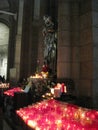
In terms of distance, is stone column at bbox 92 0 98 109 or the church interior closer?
the church interior

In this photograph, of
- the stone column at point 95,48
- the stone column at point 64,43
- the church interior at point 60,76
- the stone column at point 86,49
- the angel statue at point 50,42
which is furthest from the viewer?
the angel statue at point 50,42

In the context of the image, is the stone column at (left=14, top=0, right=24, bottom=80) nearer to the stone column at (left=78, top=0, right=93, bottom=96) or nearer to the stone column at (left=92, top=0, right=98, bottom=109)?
the stone column at (left=78, top=0, right=93, bottom=96)

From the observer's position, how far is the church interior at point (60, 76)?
3615mm

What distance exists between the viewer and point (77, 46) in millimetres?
8656

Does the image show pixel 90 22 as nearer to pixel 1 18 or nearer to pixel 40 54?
pixel 40 54

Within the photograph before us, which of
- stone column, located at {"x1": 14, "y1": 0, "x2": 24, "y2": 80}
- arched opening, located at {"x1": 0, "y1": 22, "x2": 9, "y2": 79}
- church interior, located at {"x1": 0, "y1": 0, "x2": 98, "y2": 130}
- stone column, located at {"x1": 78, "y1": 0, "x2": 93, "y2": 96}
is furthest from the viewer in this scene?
arched opening, located at {"x1": 0, "y1": 22, "x2": 9, "y2": 79}

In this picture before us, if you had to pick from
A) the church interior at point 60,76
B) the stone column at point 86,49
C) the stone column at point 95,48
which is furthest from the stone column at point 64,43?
the stone column at point 95,48

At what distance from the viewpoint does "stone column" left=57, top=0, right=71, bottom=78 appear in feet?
28.8

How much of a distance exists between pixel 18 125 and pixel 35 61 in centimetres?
919

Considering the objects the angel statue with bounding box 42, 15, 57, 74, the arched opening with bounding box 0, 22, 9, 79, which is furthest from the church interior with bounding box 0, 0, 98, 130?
the arched opening with bounding box 0, 22, 9, 79

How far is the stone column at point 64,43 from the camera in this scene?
8.78 m

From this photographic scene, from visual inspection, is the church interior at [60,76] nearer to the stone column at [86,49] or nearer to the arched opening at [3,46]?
the stone column at [86,49]

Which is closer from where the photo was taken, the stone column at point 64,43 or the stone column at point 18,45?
the stone column at point 64,43

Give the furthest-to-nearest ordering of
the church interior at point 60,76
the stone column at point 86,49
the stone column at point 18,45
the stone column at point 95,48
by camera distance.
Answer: the stone column at point 18,45 → the stone column at point 86,49 → the stone column at point 95,48 → the church interior at point 60,76
